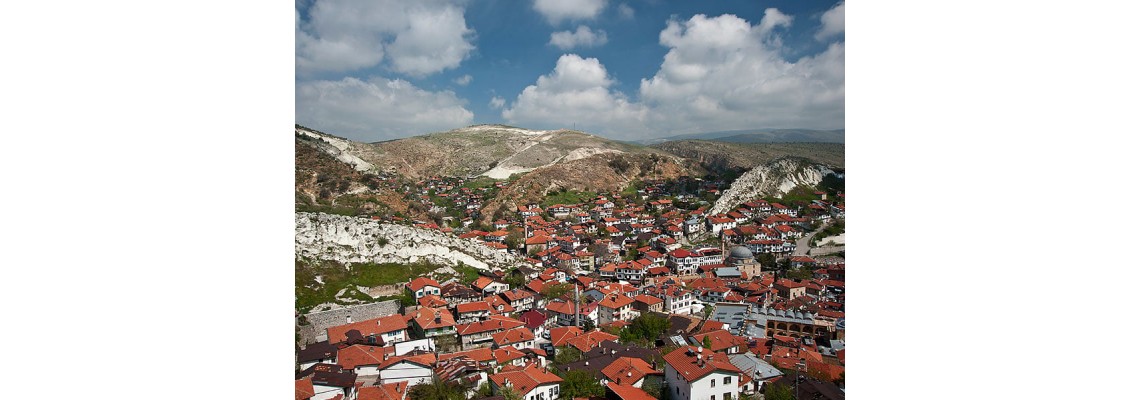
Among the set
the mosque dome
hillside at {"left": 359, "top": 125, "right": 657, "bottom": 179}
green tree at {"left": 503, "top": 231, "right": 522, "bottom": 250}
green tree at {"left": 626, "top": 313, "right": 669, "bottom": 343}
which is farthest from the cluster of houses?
hillside at {"left": 359, "top": 125, "right": 657, "bottom": 179}

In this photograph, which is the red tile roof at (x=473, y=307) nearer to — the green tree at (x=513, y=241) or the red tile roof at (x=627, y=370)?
the red tile roof at (x=627, y=370)

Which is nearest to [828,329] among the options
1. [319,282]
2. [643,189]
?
[319,282]

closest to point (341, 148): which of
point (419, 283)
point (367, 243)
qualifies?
point (367, 243)

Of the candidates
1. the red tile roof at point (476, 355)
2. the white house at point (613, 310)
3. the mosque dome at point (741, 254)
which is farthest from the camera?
the mosque dome at point (741, 254)

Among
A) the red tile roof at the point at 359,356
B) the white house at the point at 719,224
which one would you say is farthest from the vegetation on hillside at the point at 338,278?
the white house at the point at 719,224

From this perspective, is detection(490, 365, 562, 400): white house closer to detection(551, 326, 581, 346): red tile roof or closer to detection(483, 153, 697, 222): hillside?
detection(551, 326, 581, 346): red tile roof

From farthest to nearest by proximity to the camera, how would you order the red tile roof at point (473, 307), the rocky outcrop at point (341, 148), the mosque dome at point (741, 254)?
the rocky outcrop at point (341, 148) < the mosque dome at point (741, 254) < the red tile roof at point (473, 307)
